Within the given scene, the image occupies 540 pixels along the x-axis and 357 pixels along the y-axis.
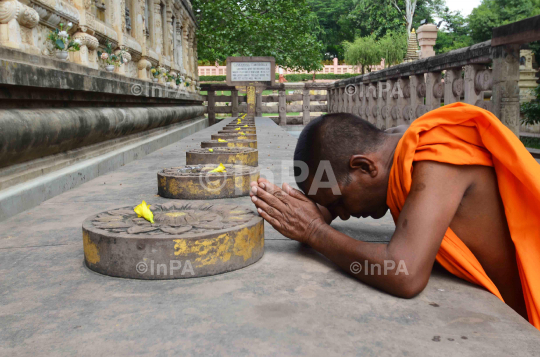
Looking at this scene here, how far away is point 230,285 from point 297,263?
330mm

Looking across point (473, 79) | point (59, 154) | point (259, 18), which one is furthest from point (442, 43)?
point (59, 154)

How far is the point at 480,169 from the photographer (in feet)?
5.19

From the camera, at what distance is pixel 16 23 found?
3.87 m

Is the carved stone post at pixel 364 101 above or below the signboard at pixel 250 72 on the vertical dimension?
below

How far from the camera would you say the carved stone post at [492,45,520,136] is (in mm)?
4699

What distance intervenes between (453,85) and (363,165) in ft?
15.7

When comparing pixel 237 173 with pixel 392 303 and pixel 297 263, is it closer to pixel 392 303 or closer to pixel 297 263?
pixel 297 263

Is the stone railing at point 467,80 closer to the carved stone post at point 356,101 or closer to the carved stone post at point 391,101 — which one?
the carved stone post at point 391,101

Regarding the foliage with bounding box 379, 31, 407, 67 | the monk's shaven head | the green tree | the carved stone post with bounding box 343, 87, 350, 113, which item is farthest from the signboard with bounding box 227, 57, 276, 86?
the foliage with bounding box 379, 31, 407, 67

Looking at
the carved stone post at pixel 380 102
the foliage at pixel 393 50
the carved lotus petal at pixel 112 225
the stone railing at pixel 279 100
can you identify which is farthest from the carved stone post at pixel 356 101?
the foliage at pixel 393 50

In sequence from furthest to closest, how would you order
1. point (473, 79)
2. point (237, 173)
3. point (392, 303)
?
point (473, 79), point (237, 173), point (392, 303)

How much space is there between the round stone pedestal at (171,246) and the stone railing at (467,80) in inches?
146

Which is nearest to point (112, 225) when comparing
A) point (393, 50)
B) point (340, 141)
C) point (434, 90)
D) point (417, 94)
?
point (340, 141)

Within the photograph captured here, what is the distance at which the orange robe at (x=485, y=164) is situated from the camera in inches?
59.7
